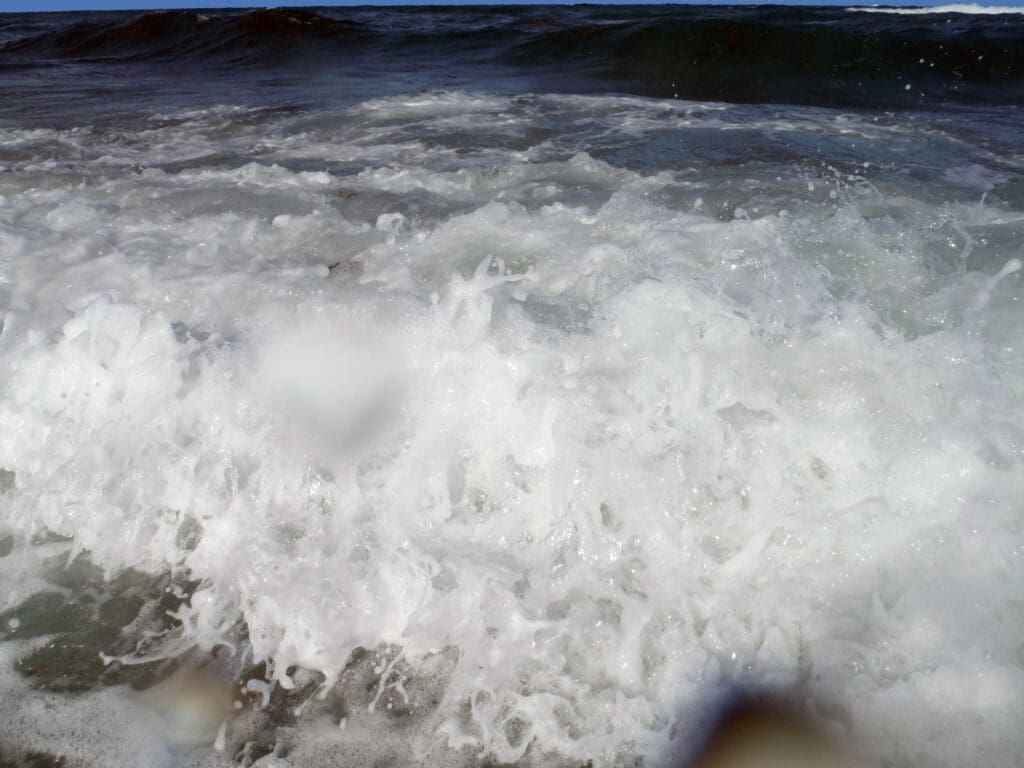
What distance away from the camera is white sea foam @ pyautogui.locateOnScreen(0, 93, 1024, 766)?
161cm

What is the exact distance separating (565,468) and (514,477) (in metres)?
0.15

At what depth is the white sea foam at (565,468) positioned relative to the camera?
5.30ft

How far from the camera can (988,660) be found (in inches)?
60.8

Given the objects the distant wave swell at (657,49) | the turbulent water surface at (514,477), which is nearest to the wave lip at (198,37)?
the distant wave swell at (657,49)

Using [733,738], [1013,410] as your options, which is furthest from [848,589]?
[1013,410]

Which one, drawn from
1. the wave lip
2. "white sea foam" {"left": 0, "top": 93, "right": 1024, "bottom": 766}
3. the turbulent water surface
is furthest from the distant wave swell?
"white sea foam" {"left": 0, "top": 93, "right": 1024, "bottom": 766}

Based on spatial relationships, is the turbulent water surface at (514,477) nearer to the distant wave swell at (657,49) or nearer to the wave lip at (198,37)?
the distant wave swell at (657,49)

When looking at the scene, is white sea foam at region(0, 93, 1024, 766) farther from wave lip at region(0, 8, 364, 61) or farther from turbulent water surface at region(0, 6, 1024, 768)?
wave lip at region(0, 8, 364, 61)

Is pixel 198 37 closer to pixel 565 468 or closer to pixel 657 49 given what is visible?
pixel 657 49

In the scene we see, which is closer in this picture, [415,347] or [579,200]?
[415,347]

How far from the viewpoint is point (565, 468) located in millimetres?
2039

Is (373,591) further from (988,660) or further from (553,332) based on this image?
(988,660)

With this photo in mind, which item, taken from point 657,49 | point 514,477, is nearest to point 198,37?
point 657,49

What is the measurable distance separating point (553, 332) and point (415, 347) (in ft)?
1.48
